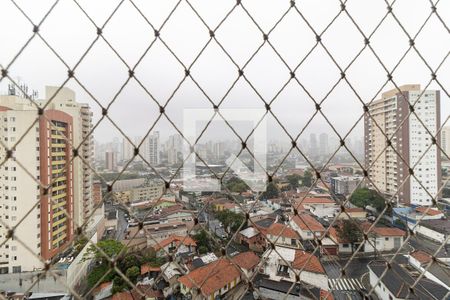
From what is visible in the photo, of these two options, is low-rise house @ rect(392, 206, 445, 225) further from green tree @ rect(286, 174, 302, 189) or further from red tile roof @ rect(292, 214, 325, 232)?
green tree @ rect(286, 174, 302, 189)

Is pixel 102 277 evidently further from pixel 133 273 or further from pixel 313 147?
pixel 133 273

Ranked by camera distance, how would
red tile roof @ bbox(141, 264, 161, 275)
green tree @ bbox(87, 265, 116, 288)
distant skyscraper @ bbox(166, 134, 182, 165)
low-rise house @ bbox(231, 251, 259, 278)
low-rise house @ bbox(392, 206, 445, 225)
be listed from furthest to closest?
red tile roof @ bbox(141, 264, 161, 275) < distant skyscraper @ bbox(166, 134, 182, 165) < low-rise house @ bbox(231, 251, 259, 278) < low-rise house @ bbox(392, 206, 445, 225) < green tree @ bbox(87, 265, 116, 288)

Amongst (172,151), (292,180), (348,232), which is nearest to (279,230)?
(172,151)

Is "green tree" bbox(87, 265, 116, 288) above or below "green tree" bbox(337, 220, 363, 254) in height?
above

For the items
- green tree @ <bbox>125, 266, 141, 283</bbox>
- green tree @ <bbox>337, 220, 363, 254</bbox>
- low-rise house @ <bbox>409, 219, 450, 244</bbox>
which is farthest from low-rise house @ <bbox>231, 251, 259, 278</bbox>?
low-rise house @ <bbox>409, 219, 450, 244</bbox>

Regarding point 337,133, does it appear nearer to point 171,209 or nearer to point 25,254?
point 171,209

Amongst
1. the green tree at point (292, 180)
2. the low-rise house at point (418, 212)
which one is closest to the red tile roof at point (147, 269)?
the green tree at point (292, 180)

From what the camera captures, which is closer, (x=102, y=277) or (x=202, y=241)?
(x=102, y=277)

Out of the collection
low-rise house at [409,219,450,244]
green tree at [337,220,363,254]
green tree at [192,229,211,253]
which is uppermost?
green tree at [192,229,211,253]

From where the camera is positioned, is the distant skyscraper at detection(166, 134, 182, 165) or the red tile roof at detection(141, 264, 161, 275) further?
the red tile roof at detection(141, 264, 161, 275)

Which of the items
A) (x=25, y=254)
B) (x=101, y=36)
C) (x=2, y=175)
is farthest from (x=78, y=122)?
(x=101, y=36)

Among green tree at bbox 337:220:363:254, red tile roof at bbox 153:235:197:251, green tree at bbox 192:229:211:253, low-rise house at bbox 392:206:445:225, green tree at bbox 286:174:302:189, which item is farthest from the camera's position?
green tree at bbox 337:220:363:254
